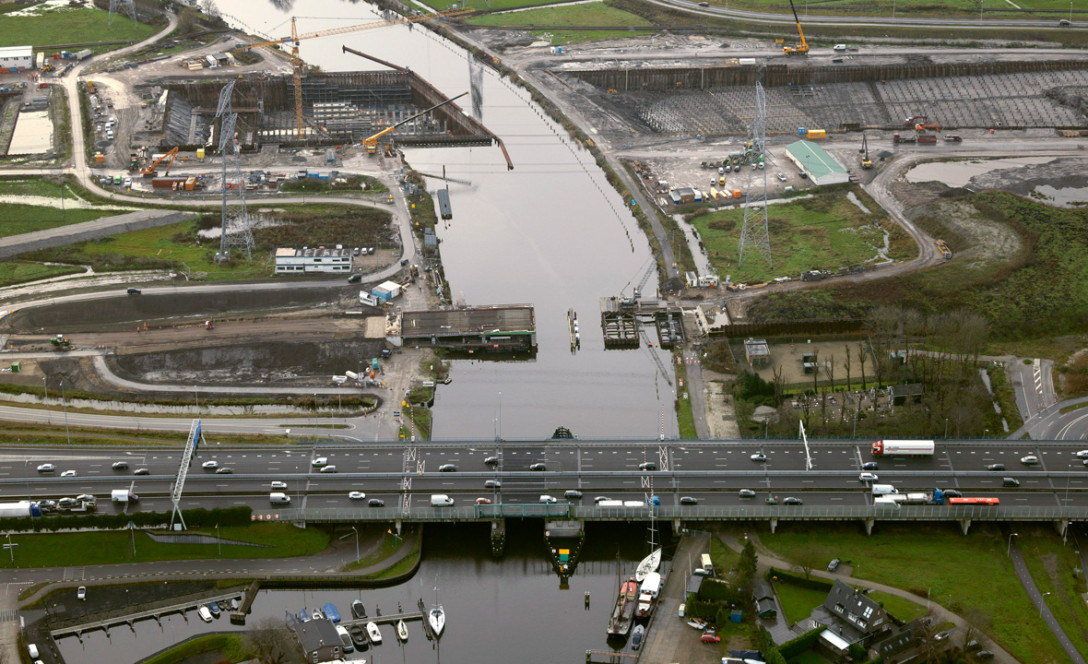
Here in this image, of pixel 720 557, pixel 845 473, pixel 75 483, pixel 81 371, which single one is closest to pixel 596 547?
pixel 720 557

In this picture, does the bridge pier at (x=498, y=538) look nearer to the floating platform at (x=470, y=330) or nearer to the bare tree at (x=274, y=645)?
the bare tree at (x=274, y=645)

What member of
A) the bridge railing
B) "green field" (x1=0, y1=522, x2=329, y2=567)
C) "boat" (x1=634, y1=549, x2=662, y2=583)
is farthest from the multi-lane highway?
"boat" (x1=634, y1=549, x2=662, y2=583)

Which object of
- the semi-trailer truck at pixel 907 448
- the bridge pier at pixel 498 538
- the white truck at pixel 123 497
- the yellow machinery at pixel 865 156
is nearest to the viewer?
the bridge pier at pixel 498 538

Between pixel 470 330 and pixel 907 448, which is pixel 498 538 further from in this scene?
pixel 470 330

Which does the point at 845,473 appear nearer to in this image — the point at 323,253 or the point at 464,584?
the point at 464,584

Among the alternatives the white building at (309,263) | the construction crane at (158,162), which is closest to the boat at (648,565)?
the white building at (309,263)

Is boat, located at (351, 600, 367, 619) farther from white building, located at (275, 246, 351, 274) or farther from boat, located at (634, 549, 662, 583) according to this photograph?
white building, located at (275, 246, 351, 274)
